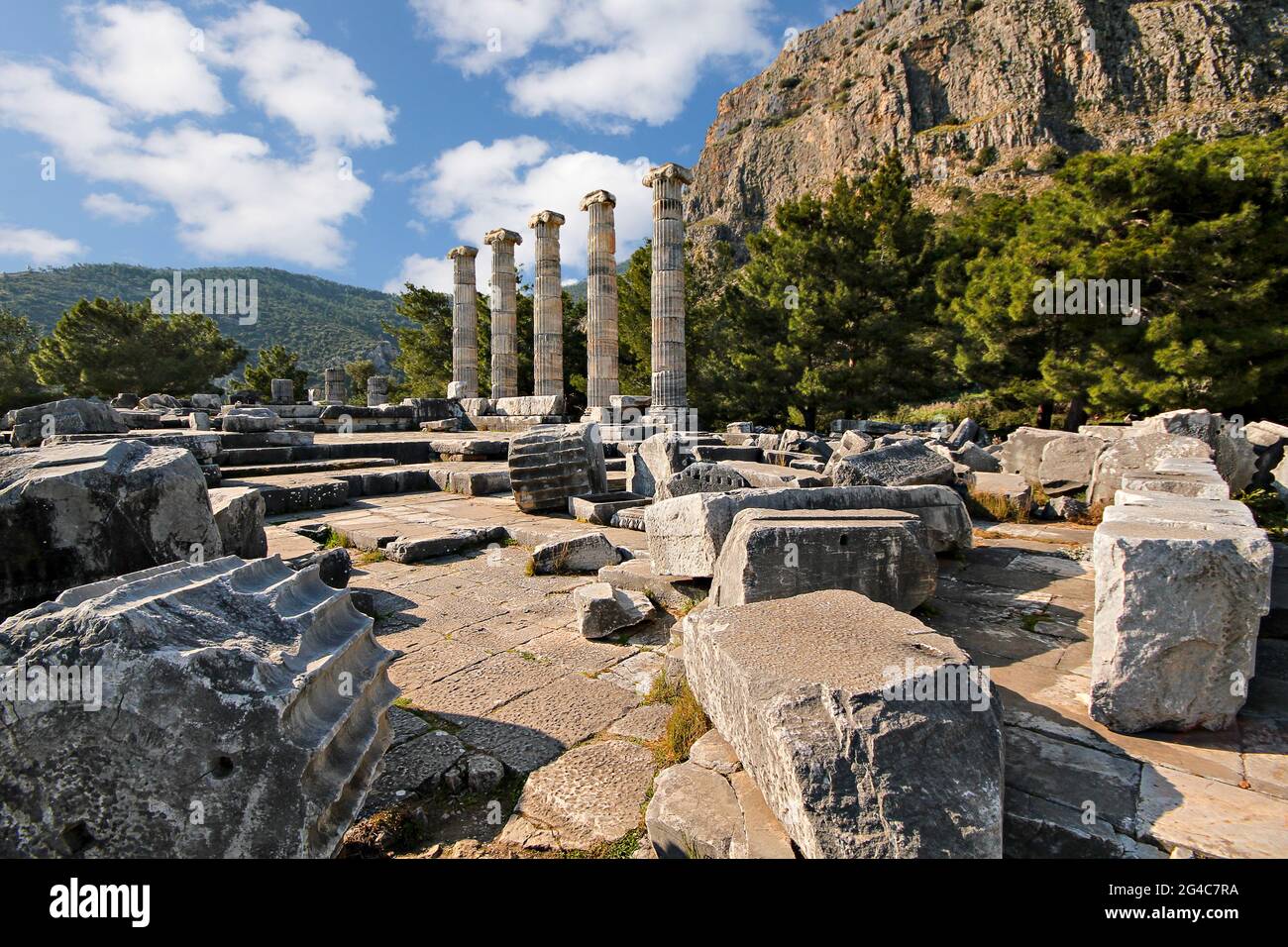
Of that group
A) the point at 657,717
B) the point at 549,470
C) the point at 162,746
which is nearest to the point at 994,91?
the point at 549,470

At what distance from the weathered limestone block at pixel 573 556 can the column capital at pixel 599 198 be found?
1721 cm

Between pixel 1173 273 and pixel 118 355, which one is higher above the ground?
pixel 118 355

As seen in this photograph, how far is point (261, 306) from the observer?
8794cm

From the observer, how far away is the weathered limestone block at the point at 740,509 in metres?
4.31

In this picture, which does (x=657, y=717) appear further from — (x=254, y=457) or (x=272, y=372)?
(x=272, y=372)

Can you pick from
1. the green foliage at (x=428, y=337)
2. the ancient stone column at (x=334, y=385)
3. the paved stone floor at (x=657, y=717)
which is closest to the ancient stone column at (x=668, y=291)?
the paved stone floor at (x=657, y=717)

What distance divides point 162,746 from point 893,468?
20.4ft

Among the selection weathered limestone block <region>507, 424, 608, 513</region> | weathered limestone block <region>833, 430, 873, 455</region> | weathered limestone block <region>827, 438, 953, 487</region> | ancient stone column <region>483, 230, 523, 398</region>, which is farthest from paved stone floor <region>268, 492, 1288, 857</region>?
ancient stone column <region>483, 230, 523, 398</region>

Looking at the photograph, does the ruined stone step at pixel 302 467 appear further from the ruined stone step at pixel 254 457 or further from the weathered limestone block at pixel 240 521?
the weathered limestone block at pixel 240 521

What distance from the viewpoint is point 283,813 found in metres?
1.74

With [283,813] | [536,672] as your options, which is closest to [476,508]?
[536,672]

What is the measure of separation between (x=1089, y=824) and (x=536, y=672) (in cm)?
248
